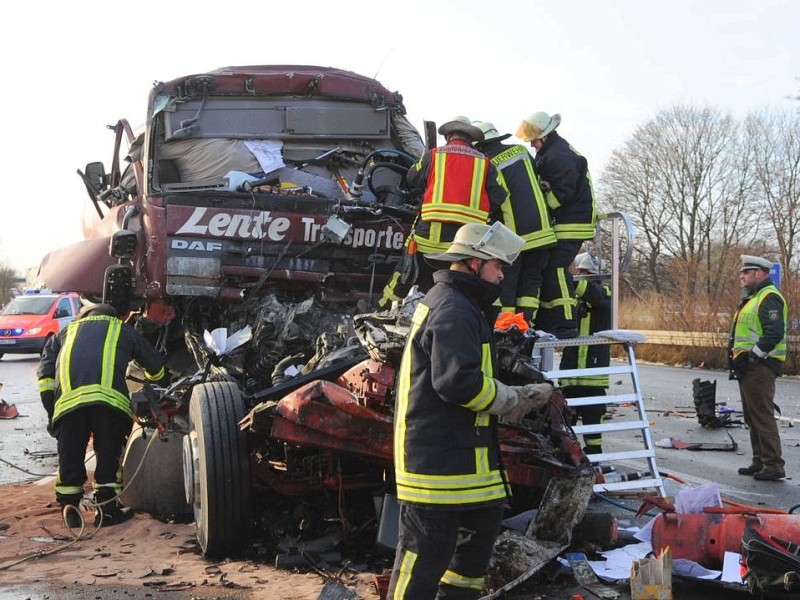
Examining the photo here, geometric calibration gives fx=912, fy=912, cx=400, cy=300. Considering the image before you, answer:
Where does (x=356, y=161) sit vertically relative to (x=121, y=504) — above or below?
above

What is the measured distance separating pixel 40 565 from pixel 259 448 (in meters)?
1.29

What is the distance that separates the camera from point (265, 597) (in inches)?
163

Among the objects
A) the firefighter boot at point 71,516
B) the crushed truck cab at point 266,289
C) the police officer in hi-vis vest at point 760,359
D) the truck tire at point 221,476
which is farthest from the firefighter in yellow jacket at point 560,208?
the firefighter boot at point 71,516

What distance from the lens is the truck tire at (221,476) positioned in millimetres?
4676

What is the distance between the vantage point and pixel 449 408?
11.1 ft

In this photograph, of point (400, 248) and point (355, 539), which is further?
point (400, 248)

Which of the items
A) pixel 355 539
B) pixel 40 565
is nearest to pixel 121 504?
pixel 40 565

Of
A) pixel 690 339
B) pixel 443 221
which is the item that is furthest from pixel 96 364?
pixel 690 339

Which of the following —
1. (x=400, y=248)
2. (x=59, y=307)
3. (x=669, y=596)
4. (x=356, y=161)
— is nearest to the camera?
(x=669, y=596)

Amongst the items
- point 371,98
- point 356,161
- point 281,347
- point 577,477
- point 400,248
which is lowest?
point 577,477

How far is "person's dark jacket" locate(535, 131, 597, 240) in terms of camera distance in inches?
244

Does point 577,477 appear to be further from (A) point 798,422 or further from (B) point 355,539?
(A) point 798,422

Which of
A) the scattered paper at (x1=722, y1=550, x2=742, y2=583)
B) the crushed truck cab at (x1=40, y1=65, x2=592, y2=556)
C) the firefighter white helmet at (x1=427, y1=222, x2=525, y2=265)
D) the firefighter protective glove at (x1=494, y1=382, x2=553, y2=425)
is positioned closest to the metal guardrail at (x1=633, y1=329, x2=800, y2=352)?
the crushed truck cab at (x1=40, y1=65, x2=592, y2=556)

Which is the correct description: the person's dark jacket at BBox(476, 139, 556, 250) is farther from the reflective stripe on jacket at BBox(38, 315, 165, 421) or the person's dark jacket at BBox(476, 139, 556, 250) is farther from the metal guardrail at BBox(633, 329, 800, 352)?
the metal guardrail at BBox(633, 329, 800, 352)
